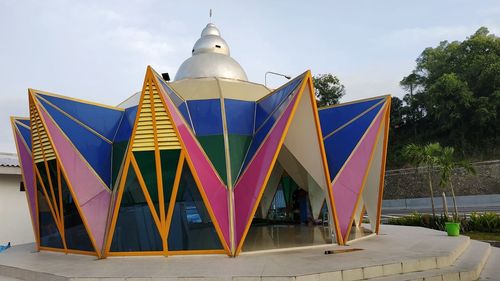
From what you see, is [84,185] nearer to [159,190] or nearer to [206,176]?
[159,190]

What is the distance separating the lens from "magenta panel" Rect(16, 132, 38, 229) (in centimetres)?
1714

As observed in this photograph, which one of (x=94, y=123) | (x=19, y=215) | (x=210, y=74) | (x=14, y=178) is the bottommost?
(x=19, y=215)

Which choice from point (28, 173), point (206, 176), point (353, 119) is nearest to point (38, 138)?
point (28, 173)

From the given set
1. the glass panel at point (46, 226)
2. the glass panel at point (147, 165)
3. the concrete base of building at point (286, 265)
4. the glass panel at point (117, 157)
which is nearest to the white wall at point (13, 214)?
the glass panel at point (46, 226)

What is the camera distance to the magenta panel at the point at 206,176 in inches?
500

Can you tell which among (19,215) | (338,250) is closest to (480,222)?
(338,250)

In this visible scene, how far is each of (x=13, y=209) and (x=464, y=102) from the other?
54457mm

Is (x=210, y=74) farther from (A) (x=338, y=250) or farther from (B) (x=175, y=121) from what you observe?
(A) (x=338, y=250)

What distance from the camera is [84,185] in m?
13.9

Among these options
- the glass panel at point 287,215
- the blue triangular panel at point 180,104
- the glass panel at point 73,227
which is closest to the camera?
the glass panel at point 73,227

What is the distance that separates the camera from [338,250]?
41.0ft

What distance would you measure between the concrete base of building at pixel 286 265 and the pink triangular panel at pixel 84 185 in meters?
1.27

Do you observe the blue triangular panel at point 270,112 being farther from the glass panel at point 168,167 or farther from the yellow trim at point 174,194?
the glass panel at point 168,167

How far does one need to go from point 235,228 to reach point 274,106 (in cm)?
509
